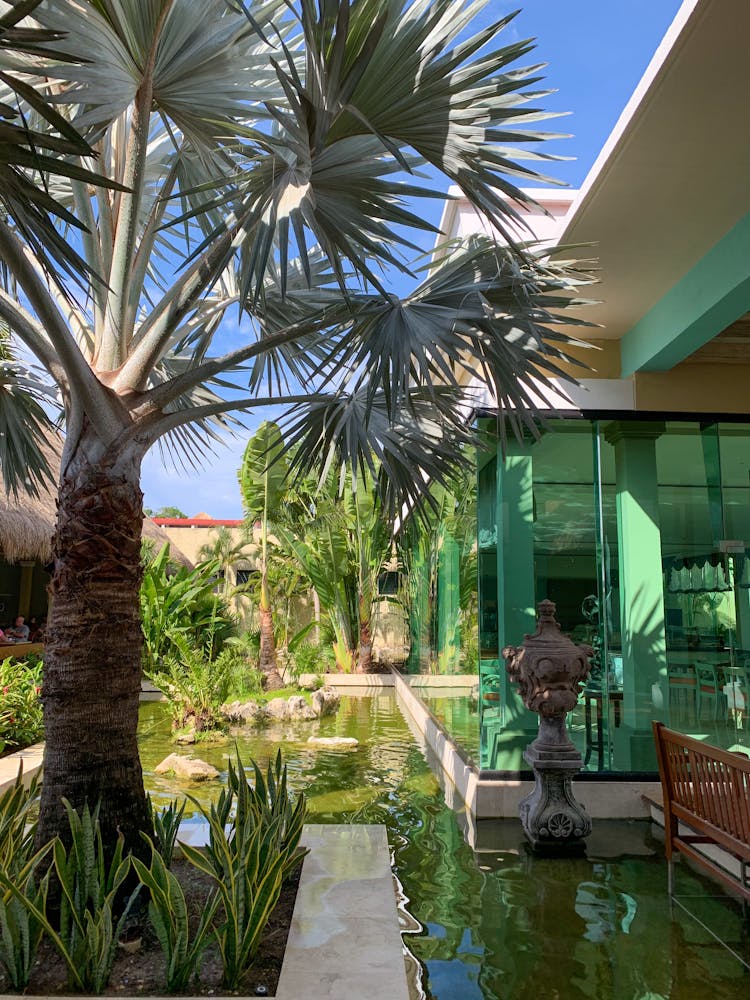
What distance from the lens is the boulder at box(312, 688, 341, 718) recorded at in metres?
11.8

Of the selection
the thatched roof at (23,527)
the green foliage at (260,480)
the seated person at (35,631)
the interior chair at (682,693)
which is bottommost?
the interior chair at (682,693)

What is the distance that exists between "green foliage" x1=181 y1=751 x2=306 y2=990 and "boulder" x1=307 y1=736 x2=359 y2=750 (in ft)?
15.7

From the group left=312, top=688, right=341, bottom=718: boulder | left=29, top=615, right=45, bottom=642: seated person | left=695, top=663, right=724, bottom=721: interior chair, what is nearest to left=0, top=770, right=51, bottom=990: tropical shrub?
left=695, top=663, right=724, bottom=721: interior chair

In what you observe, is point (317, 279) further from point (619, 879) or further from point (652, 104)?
point (619, 879)

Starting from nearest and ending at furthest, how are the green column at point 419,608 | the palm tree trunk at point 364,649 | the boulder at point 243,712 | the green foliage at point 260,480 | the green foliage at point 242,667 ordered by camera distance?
1. the boulder at point 243,712
2. the green column at point 419,608
3. the green foliage at point 242,667
4. the green foliage at point 260,480
5. the palm tree trunk at point 364,649

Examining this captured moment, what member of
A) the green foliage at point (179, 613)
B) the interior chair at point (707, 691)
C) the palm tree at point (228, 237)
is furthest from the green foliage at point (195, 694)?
the palm tree at point (228, 237)

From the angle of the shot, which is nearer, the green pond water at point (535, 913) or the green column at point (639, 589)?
the green pond water at point (535, 913)

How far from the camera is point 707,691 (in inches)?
274

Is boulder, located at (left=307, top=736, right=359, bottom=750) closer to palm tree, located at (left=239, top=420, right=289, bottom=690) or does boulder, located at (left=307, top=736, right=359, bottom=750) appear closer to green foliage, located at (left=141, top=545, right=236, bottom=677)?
green foliage, located at (left=141, top=545, right=236, bottom=677)

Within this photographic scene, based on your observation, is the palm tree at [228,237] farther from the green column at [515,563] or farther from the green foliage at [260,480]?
the green foliage at [260,480]

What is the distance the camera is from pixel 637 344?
279 inches

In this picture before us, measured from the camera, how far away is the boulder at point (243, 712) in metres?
11.0

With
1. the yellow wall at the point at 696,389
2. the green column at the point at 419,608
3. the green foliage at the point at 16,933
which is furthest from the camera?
the green column at the point at 419,608

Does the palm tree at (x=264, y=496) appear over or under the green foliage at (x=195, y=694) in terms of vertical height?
over
